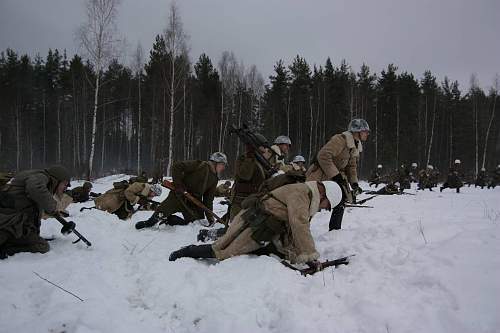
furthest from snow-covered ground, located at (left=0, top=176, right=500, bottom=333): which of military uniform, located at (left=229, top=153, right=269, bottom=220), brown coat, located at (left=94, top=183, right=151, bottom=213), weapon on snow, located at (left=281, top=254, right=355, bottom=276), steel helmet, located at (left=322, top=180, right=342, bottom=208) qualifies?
brown coat, located at (left=94, top=183, right=151, bottom=213)

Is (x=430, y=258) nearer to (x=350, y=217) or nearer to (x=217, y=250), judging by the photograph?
(x=217, y=250)

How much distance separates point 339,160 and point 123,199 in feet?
15.7

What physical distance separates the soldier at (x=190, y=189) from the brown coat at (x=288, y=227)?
2421 mm

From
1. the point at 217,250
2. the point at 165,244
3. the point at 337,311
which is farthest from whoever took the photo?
the point at 165,244

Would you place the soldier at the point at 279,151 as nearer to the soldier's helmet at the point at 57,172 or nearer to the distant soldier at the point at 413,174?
the soldier's helmet at the point at 57,172

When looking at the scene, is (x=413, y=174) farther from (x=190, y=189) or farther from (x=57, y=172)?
(x=57, y=172)

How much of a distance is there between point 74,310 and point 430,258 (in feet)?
9.52

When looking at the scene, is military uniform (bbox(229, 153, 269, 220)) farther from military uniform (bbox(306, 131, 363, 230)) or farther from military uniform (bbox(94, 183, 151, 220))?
military uniform (bbox(94, 183, 151, 220))

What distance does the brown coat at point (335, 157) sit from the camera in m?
5.09

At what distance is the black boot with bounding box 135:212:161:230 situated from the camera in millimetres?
6230

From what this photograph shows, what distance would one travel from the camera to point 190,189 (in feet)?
20.9

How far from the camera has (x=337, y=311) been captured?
2.59 m

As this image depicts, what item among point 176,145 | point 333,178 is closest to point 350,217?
point 333,178

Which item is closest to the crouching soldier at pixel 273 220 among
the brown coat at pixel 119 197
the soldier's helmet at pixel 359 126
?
the soldier's helmet at pixel 359 126
